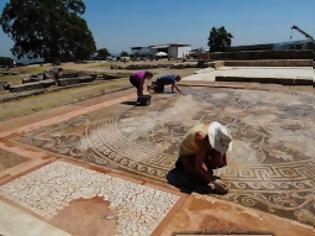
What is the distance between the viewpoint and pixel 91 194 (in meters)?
3.24

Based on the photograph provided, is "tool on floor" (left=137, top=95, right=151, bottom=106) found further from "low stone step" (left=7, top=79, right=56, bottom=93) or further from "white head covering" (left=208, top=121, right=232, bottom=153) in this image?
"low stone step" (left=7, top=79, right=56, bottom=93)

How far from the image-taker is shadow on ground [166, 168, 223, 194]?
10.7 ft

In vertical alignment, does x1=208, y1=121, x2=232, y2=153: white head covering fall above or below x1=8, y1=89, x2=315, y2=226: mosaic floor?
above

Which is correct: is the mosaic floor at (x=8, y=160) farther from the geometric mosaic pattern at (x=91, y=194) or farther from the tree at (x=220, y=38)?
the tree at (x=220, y=38)

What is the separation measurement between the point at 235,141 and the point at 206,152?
1.78m

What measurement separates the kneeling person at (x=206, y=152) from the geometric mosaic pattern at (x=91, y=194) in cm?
44

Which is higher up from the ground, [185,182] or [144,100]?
[144,100]

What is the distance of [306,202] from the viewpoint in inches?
118

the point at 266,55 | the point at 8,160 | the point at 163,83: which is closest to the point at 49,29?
the point at 266,55

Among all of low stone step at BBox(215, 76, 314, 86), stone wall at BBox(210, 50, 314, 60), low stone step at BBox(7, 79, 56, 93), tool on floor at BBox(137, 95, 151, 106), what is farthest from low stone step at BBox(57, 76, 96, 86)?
stone wall at BBox(210, 50, 314, 60)

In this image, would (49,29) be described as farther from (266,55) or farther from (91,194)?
(91,194)

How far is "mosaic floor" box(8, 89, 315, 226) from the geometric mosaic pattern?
0.41 m

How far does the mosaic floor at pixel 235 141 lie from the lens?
327 cm

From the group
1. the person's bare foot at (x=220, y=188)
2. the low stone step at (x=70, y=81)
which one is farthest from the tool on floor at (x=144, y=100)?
the low stone step at (x=70, y=81)
